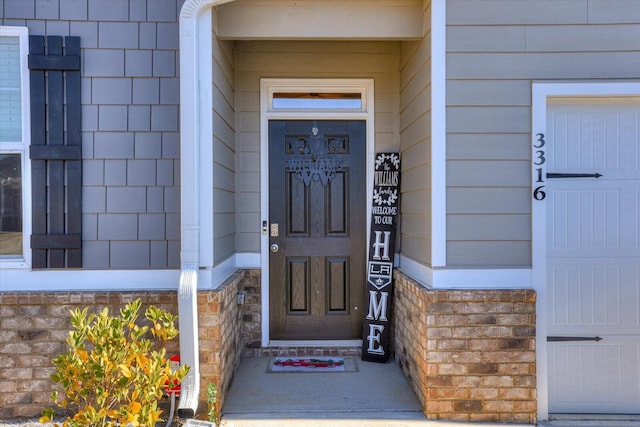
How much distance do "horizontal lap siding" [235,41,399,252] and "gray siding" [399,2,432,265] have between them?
15cm

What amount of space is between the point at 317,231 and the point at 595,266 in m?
1.94

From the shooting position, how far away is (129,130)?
302 centimetres

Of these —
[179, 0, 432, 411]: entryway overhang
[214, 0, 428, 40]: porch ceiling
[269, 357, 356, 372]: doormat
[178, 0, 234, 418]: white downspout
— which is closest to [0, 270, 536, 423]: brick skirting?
[179, 0, 432, 411]: entryway overhang

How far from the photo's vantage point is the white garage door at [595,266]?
9.73 feet

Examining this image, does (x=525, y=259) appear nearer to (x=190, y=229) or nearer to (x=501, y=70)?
(x=501, y=70)

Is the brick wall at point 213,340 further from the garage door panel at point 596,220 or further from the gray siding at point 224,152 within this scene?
the garage door panel at point 596,220

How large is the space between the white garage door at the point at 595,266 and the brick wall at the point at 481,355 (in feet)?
0.82

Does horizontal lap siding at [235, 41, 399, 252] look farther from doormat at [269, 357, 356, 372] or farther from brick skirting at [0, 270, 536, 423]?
brick skirting at [0, 270, 536, 423]

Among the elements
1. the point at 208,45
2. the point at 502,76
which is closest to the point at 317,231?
the point at 208,45

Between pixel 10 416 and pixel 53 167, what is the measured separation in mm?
1472

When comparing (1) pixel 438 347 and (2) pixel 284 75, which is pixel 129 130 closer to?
(2) pixel 284 75

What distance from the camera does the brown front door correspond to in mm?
3920

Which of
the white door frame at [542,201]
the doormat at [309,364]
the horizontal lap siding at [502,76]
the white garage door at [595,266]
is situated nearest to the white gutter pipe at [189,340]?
the doormat at [309,364]

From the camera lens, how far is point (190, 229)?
110 inches
